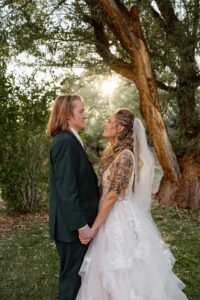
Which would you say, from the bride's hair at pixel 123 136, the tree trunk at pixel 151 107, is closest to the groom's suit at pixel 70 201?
the bride's hair at pixel 123 136

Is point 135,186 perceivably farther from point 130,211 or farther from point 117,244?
point 117,244

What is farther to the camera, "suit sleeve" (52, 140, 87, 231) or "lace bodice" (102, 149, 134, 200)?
"lace bodice" (102, 149, 134, 200)

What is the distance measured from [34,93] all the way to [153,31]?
2868 mm

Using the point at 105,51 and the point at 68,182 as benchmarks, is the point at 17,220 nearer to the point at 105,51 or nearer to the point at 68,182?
the point at 105,51

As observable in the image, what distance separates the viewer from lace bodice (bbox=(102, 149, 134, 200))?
3.68m

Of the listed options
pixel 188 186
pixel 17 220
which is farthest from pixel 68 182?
pixel 188 186

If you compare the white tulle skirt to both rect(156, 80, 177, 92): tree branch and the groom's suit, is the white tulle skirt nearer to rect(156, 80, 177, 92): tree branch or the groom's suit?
the groom's suit

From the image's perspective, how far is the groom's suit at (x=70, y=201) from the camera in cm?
349

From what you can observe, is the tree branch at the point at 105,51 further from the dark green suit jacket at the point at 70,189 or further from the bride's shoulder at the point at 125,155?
the dark green suit jacket at the point at 70,189

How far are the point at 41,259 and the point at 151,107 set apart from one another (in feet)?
14.8

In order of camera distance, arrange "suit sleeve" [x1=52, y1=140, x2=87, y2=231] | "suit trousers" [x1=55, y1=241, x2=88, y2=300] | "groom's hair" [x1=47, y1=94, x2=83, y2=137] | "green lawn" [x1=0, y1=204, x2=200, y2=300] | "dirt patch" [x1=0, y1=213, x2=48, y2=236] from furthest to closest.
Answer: "dirt patch" [x1=0, y1=213, x2=48, y2=236] → "green lawn" [x1=0, y1=204, x2=200, y2=300] → "suit trousers" [x1=55, y1=241, x2=88, y2=300] → "groom's hair" [x1=47, y1=94, x2=83, y2=137] → "suit sleeve" [x1=52, y1=140, x2=87, y2=231]

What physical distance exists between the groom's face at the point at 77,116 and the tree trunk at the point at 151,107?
16.3 ft

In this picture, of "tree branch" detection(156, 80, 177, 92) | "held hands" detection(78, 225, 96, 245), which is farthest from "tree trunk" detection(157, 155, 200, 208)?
"held hands" detection(78, 225, 96, 245)

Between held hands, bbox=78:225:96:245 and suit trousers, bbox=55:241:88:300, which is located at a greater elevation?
held hands, bbox=78:225:96:245
